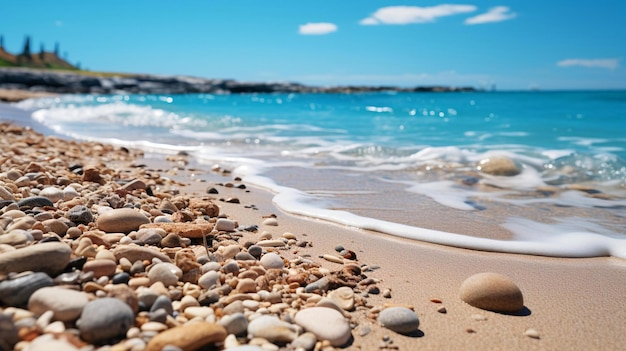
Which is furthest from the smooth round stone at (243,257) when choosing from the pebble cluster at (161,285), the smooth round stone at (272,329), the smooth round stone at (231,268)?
the smooth round stone at (272,329)

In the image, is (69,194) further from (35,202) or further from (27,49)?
(27,49)

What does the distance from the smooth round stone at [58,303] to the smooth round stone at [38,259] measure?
218mm

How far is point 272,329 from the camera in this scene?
1813 millimetres

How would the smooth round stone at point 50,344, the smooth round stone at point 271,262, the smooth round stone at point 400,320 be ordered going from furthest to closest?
the smooth round stone at point 271,262, the smooth round stone at point 400,320, the smooth round stone at point 50,344

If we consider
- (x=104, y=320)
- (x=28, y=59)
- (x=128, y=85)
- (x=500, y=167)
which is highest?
(x=28, y=59)

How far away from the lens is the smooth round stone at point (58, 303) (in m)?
1.67

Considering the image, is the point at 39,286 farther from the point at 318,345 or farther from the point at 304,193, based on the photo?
the point at 304,193

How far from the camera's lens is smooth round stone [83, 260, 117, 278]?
203cm

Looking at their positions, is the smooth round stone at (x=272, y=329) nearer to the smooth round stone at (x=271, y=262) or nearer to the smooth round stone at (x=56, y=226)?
the smooth round stone at (x=271, y=262)

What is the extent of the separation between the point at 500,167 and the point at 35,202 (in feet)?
18.5

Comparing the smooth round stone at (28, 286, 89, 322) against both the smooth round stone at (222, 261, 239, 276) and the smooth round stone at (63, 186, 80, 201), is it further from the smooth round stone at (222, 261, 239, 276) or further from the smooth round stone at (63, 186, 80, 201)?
the smooth round stone at (63, 186, 80, 201)

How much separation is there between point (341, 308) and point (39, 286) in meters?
1.20

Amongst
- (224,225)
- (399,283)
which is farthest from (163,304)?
(224,225)

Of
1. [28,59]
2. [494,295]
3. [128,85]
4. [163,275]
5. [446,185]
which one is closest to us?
[163,275]
